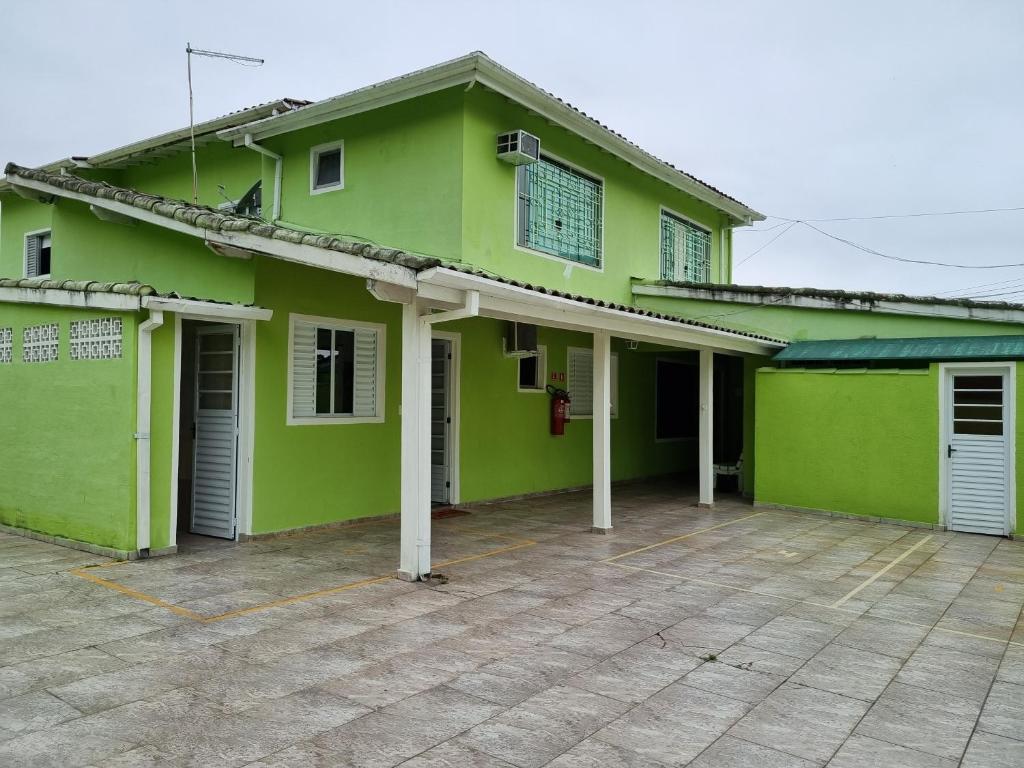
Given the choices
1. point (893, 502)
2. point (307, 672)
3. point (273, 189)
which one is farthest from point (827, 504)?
point (273, 189)

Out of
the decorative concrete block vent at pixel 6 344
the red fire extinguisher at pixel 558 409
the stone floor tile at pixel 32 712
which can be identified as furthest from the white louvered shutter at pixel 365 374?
the stone floor tile at pixel 32 712

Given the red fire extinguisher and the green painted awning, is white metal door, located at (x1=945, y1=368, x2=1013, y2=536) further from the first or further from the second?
the red fire extinguisher

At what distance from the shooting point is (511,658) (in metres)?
4.50

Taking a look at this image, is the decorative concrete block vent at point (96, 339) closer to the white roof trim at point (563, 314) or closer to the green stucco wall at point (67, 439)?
the green stucco wall at point (67, 439)

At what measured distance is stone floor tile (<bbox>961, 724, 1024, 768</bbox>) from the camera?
129 inches

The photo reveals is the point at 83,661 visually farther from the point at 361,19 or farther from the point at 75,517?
the point at 361,19

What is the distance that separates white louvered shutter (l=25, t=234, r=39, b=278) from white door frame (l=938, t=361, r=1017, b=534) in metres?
14.4

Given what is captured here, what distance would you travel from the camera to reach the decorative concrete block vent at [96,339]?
6906 millimetres

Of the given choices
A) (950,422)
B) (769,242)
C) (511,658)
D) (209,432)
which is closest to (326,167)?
(209,432)

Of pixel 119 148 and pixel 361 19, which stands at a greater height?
pixel 361 19

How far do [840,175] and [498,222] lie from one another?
751 inches

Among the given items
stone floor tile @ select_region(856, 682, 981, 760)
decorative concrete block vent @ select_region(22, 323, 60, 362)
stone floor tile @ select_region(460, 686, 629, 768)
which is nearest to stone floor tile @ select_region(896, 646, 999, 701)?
stone floor tile @ select_region(856, 682, 981, 760)

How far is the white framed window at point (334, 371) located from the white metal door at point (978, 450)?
7.28 metres

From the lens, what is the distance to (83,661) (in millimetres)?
4305
